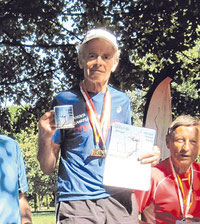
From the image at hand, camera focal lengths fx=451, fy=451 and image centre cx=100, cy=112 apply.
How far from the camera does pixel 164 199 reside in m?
3.74

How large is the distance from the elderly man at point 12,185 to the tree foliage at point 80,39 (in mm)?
5109

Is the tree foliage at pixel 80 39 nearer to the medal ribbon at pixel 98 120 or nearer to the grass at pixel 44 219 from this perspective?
the medal ribbon at pixel 98 120

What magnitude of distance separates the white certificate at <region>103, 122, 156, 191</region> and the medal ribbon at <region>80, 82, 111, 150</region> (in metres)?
0.07

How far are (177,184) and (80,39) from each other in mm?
6460

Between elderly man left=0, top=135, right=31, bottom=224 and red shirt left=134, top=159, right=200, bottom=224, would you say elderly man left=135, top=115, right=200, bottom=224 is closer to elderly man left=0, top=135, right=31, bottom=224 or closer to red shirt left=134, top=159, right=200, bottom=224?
red shirt left=134, top=159, right=200, bottom=224

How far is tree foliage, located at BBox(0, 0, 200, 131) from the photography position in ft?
28.7

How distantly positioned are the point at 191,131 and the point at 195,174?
1.23 feet

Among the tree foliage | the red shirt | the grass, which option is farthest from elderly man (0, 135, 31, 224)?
the grass

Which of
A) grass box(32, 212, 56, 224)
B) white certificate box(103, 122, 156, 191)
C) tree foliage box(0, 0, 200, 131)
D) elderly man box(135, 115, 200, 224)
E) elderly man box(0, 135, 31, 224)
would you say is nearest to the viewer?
elderly man box(0, 135, 31, 224)

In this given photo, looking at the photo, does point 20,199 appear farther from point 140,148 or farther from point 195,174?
point 195,174

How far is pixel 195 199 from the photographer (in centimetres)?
374

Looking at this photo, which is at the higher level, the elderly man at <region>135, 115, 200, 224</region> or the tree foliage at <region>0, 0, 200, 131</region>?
the tree foliage at <region>0, 0, 200, 131</region>

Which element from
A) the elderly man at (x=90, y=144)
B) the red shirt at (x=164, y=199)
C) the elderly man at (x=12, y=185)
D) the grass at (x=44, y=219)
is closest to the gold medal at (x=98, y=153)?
the elderly man at (x=90, y=144)

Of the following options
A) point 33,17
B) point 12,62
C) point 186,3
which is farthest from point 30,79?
point 186,3
